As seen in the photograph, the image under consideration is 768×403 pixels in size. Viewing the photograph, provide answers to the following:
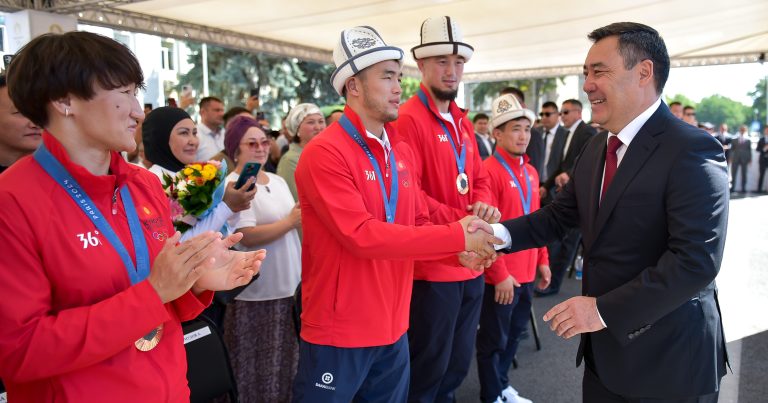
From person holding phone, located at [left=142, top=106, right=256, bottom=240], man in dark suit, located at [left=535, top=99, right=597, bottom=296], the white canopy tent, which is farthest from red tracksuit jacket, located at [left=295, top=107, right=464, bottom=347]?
the white canopy tent

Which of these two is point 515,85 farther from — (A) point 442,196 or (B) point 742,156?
(A) point 442,196

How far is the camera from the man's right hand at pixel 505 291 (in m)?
3.72

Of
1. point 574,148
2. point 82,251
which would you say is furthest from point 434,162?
point 574,148

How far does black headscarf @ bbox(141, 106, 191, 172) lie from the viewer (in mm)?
3398

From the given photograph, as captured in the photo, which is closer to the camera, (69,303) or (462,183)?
(69,303)

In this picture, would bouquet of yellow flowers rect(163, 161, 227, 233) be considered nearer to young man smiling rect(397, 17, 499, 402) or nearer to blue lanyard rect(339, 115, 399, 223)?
blue lanyard rect(339, 115, 399, 223)

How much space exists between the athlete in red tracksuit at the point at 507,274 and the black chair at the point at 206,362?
1.94m

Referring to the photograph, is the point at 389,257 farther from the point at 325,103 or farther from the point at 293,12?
the point at 325,103

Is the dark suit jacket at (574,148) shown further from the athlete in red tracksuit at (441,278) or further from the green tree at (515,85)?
the green tree at (515,85)

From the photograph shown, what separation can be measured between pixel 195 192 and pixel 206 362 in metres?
0.82

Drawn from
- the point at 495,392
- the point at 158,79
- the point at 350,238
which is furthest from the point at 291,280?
the point at 158,79

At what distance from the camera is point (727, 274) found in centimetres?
730

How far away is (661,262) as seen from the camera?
1902mm

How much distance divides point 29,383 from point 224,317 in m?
2.09
